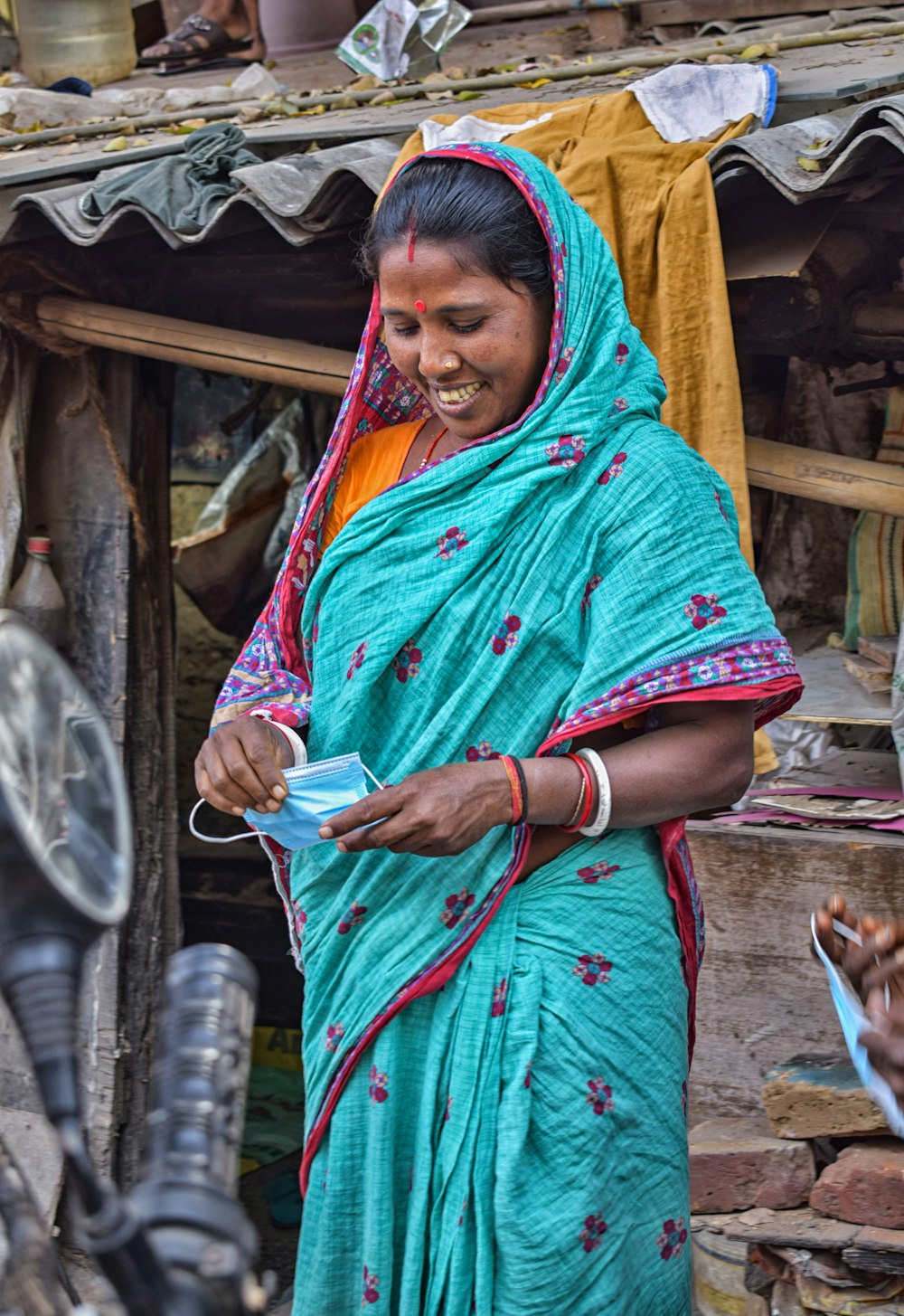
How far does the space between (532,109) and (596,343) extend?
1700mm

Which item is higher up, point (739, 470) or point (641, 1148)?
point (739, 470)

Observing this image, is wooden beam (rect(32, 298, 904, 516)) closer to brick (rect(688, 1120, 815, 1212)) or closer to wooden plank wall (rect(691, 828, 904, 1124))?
wooden plank wall (rect(691, 828, 904, 1124))

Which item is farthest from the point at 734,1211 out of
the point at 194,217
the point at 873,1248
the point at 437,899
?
the point at 194,217

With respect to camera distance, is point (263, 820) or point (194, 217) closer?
point (263, 820)

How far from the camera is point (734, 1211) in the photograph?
3332 mm

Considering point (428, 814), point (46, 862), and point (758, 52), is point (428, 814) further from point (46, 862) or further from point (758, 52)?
point (758, 52)

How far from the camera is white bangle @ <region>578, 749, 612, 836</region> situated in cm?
188

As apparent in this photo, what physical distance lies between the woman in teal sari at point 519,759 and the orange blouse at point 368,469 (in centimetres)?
14

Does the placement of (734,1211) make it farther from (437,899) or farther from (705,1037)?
(437,899)

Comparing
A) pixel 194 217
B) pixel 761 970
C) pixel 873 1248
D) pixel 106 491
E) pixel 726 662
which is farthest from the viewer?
pixel 106 491

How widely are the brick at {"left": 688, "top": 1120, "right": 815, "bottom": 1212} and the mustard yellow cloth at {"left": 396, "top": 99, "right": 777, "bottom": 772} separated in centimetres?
133

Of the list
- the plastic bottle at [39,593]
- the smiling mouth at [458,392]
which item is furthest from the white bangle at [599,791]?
the plastic bottle at [39,593]

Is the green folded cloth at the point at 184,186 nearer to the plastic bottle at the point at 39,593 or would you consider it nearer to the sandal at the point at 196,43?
the plastic bottle at the point at 39,593

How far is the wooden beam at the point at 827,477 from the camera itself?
321cm
